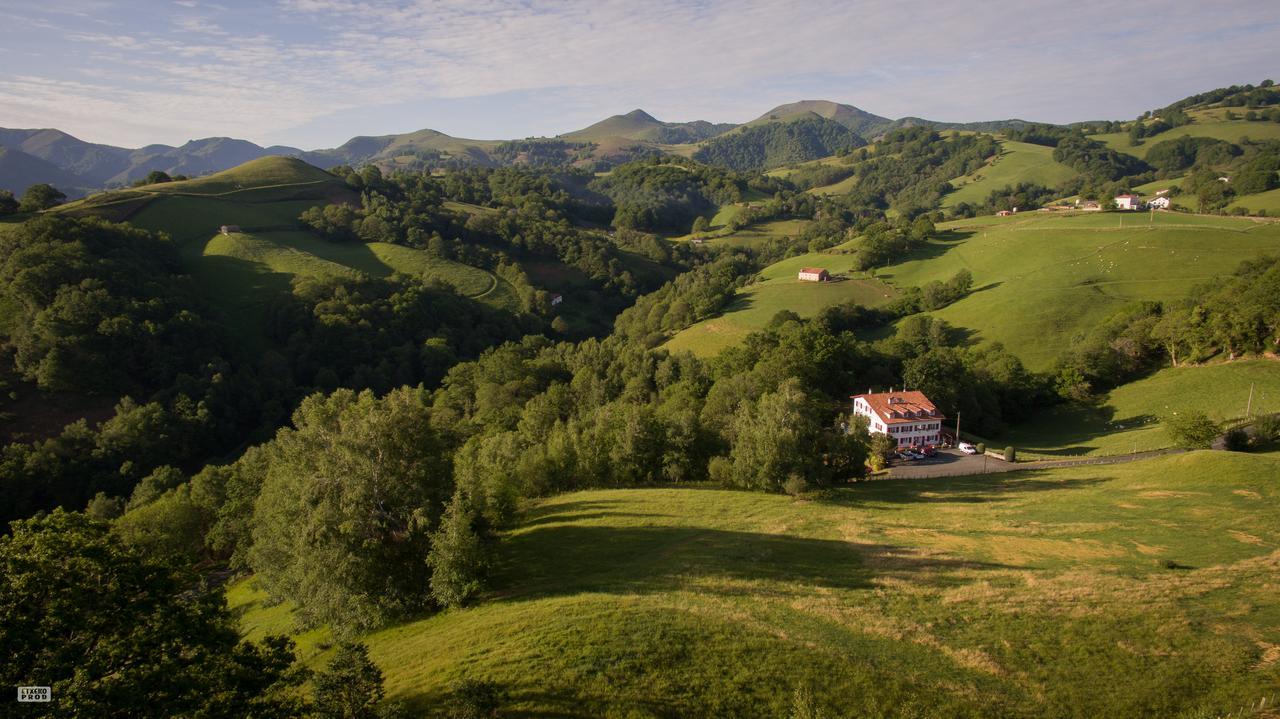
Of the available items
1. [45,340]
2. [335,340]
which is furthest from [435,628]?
[335,340]

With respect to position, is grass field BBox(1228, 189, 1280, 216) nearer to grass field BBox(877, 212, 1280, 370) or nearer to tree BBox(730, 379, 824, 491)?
grass field BBox(877, 212, 1280, 370)

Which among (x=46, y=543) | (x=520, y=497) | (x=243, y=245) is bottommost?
(x=520, y=497)

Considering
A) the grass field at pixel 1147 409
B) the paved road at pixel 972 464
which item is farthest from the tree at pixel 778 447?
the grass field at pixel 1147 409

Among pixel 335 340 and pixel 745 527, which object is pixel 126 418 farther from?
pixel 745 527

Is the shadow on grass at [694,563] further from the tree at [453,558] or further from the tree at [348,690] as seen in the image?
the tree at [348,690]

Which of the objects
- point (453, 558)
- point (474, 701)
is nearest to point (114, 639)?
point (474, 701)
